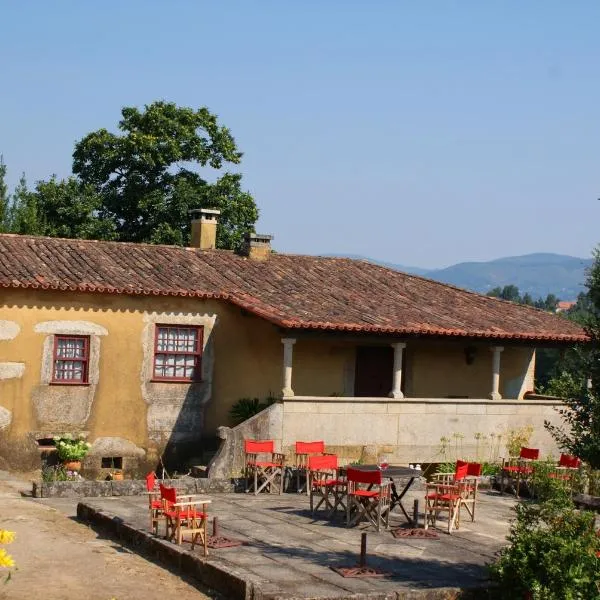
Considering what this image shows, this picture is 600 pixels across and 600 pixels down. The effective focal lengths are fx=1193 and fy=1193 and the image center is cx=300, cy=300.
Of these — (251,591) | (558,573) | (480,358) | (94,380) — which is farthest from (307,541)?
(480,358)

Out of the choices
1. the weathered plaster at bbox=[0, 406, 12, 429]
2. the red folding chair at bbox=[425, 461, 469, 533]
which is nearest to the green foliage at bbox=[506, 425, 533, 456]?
the red folding chair at bbox=[425, 461, 469, 533]

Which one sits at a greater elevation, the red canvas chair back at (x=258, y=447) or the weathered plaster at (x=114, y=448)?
the red canvas chair back at (x=258, y=447)

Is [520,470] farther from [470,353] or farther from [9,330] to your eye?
[9,330]

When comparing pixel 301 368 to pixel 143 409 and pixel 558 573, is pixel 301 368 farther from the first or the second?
pixel 558 573

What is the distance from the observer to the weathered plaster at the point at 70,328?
22.0m

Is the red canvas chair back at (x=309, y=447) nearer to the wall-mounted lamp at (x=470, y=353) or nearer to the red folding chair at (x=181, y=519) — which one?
the red folding chair at (x=181, y=519)

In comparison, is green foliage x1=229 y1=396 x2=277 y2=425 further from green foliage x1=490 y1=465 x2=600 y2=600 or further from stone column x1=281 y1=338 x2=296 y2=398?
green foliage x1=490 y1=465 x2=600 y2=600

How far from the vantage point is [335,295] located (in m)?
24.8

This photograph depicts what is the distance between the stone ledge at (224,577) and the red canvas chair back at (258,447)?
14.4 ft

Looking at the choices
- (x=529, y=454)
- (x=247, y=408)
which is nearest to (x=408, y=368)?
(x=247, y=408)

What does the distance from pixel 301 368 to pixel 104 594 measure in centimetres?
1193

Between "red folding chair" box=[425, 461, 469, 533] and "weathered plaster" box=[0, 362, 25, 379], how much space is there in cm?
837

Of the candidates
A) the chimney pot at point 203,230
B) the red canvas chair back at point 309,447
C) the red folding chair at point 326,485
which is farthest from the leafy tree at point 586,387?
the chimney pot at point 203,230

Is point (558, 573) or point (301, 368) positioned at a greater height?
point (301, 368)
